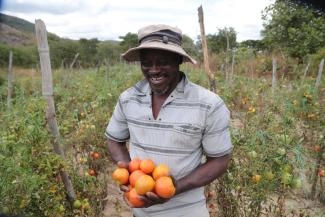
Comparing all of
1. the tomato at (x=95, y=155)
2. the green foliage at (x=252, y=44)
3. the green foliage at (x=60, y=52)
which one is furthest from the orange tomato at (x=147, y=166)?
the green foliage at (x=60, y=52)

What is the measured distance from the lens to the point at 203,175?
1.62m

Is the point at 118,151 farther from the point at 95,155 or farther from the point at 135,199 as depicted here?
the point at 95,155

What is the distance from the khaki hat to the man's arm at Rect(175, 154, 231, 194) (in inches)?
19.4

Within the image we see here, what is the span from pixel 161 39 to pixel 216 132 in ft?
1.56

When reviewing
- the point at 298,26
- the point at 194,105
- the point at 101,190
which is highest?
the point at 298,26

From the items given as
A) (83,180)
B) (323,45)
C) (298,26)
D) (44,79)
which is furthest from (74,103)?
(298,26)

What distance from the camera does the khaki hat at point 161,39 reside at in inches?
63.3

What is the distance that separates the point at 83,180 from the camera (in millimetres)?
2695

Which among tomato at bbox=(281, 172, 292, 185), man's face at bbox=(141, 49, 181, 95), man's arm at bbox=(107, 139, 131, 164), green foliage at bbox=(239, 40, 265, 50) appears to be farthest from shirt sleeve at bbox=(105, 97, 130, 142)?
green foliage at bbox=(239, 40, 265, 50)

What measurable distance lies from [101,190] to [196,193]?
5.49 ft

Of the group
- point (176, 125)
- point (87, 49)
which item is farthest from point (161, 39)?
point (87, 49)

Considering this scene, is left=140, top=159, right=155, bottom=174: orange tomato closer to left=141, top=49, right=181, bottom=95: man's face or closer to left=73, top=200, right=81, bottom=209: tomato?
left=141, top=49, right=181, bottom=95: man's face

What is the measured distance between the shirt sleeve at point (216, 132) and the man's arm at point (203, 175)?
1.4 inches

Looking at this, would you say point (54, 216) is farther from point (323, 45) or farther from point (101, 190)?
point (323, 45)
